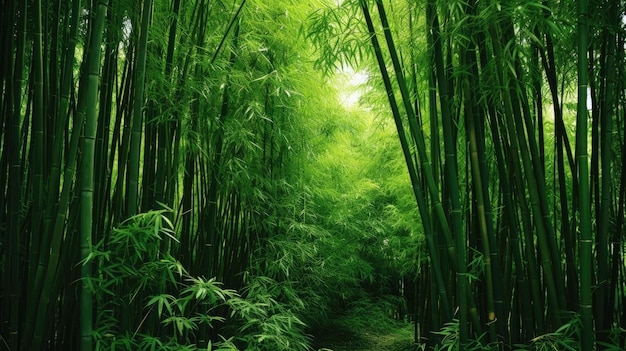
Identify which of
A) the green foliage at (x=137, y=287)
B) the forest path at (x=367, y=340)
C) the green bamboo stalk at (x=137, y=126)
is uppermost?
the green bamboo stalk at (x=137, y=126)

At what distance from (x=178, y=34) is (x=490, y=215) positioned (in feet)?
7.07

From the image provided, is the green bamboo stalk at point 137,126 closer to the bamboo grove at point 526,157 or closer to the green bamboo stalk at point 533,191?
the bamboo grove at point 526,157

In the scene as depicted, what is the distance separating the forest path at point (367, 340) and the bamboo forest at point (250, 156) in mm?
2395

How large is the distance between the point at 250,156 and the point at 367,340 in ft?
12.2

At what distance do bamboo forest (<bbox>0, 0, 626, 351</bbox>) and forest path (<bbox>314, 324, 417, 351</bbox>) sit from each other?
2395 mm

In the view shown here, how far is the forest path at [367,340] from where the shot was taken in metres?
6.40

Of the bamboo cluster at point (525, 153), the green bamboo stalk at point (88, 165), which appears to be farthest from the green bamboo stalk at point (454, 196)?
the green bamboo stalk at point (88, 165)

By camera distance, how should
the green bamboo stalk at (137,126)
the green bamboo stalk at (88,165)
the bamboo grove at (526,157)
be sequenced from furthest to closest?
the green bamboo stalk at (137,126) → the bamboo grove at (526,157) → the green bamboo stalk at (88,165)

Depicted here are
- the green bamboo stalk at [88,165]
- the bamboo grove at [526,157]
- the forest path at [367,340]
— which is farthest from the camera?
the forest path at [367,340]

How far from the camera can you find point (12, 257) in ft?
7.58

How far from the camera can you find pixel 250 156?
14.3 ft

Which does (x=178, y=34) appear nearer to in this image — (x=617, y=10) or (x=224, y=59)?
(x=224, y=59)

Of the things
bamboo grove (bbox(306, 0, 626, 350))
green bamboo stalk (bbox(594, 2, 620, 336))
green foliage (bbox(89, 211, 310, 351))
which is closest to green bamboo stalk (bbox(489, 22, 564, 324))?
bamboo grove (bbox(306, 0, 626, 350))

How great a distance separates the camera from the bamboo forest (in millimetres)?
2209
